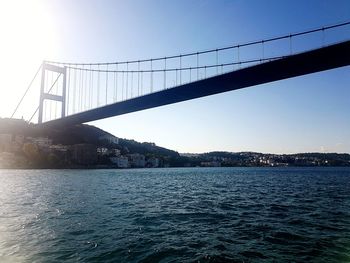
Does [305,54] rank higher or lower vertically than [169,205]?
higher

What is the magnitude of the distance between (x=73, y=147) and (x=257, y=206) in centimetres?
7391

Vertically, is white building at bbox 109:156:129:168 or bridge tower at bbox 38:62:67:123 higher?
bridge tower at bbox 38:62:67:123

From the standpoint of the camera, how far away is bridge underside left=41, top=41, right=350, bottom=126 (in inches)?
1126

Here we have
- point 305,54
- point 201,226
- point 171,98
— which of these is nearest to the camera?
point 201,226

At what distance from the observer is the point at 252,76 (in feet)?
111

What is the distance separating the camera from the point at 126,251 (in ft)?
28.9

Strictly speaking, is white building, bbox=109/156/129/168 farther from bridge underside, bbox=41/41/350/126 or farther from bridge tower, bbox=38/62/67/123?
bridge underside, bbox=41/41/350/126

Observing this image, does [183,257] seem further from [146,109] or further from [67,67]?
[67,67]

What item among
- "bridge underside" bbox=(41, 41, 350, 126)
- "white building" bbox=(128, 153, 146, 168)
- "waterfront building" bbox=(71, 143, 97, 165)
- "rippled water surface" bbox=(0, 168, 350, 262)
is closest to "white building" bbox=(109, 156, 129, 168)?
"white building" bbox=(128, 153, 146, 168)

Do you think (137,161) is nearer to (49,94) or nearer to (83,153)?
(83,153)

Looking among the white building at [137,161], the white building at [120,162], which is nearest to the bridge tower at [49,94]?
the white building at [120,162]

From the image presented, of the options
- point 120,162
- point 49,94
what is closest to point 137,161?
point 120,162

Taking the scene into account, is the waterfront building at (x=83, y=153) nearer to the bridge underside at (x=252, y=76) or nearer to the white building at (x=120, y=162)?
the white building at (x=120, y=162)

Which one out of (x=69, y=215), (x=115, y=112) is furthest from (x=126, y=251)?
(x=115, y=112)
